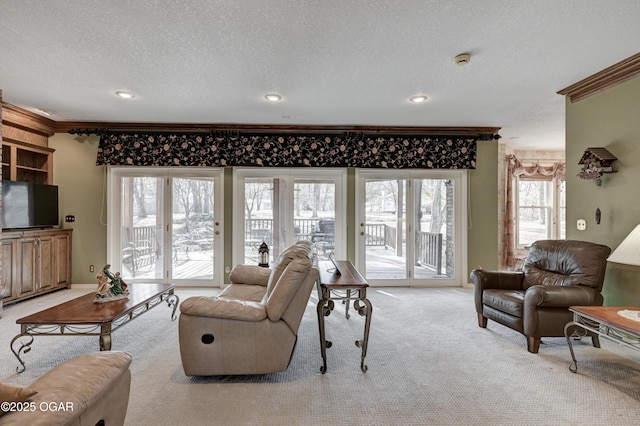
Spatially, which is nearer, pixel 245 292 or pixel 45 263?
pixel 245 292

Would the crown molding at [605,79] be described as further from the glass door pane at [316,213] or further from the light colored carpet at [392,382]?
the glass door pane at [316,213]

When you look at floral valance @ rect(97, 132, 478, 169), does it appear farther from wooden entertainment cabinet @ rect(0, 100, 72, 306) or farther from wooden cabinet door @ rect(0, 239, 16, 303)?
→ wooden cabinet door @ rect(0, 239, 16, 303)

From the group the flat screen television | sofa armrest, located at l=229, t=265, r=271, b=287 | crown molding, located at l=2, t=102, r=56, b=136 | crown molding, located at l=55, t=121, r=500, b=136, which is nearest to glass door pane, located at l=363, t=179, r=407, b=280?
crown molding, located at l=55, t=121, r=500, b=136

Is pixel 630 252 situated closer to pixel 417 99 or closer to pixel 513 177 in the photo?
pixel 417 99

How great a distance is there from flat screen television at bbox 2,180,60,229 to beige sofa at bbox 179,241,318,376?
3500 mm

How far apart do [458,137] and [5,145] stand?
627 cm

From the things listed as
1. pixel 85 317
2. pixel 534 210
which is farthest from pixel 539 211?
pixel 85 317

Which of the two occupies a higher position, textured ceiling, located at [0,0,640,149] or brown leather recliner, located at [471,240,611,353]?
textured ceiling, located at [0,0,640,149]

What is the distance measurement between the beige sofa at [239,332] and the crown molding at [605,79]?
3.27 meters

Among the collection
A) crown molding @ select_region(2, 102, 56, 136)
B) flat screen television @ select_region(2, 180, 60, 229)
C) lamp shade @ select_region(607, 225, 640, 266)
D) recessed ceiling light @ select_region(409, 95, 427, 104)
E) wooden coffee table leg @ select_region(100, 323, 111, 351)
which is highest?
recessed ceiling light @ select_region(409, 95, 427, 104)

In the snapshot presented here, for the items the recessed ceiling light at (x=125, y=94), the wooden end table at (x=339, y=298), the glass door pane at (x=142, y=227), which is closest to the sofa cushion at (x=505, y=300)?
the wooden end table at (x=339, y=298)

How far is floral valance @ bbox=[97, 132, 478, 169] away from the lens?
187 inches

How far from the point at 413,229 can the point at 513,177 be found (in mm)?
2826

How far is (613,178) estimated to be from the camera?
10.1 ft
